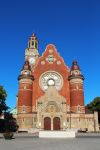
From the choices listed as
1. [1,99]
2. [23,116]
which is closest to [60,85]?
[23,116]

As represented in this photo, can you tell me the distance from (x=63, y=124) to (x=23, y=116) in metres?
10.2

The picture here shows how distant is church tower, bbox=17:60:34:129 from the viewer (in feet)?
201

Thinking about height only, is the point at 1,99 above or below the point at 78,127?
above

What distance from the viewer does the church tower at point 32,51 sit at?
8804 cm

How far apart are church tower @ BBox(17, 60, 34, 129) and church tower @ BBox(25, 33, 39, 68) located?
21476 millimetres

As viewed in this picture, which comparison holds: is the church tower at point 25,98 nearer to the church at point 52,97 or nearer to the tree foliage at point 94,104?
the church at point 52,97

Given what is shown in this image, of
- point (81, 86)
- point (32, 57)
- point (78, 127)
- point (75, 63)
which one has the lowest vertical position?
point (78, 127)

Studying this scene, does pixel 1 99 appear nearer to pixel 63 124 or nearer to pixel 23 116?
pixel 23 116

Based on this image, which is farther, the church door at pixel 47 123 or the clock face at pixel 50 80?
the clock face at pixel 50 80

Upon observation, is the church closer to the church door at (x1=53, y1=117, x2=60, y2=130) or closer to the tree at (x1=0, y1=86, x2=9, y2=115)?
the church door at (x1=53, y1=117, x2=60, y2=130)

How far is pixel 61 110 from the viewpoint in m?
60.8
